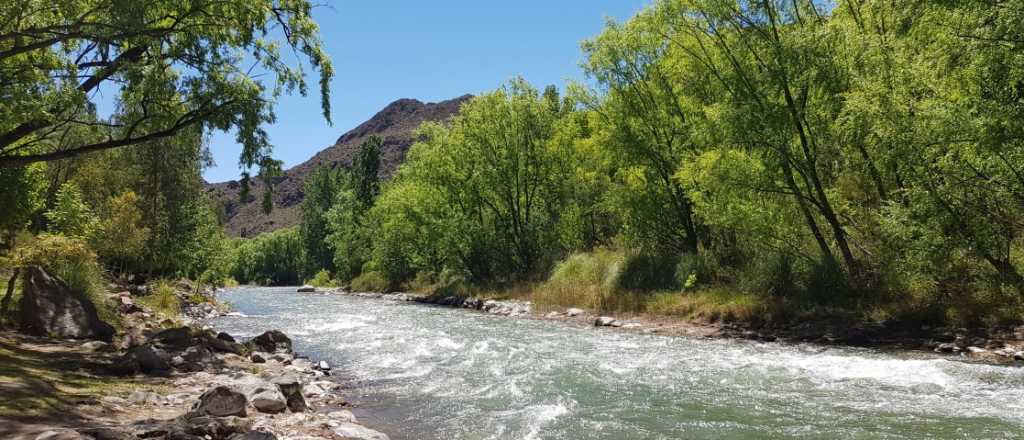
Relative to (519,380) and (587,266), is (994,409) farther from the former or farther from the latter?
(587,266)

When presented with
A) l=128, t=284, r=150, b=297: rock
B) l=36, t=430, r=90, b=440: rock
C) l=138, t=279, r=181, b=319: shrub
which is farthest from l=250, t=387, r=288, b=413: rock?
l=128, t=284, r=150, b=297: rock

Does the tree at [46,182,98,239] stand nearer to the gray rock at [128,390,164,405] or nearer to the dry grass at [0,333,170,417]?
the dry grass at [0,333,170,417]

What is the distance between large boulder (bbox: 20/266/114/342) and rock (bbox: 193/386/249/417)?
7.68 metres

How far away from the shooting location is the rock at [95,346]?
41.6 ft

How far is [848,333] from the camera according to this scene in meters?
16.5

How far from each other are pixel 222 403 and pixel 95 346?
653 cm

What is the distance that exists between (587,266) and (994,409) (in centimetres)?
2066

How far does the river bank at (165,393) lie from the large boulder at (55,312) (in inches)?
21.4

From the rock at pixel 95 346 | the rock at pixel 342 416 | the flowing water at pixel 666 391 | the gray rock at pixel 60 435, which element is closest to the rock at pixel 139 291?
the flowing water at pixel 666 391

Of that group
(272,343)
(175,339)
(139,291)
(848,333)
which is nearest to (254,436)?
(175,339)

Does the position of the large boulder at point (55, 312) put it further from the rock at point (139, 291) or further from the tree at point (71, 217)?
the rock at point (139, 291)

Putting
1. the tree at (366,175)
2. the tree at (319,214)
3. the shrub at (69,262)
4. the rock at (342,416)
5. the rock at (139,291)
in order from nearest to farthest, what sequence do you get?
the rock at (342,416) < the shrub at (69,262) < the rock at (139,291) < the tree at (366,175) < the tree at (319,214)

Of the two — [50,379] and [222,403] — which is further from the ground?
[50,379]

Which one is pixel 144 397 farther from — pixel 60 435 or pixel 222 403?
pixel 60 435
